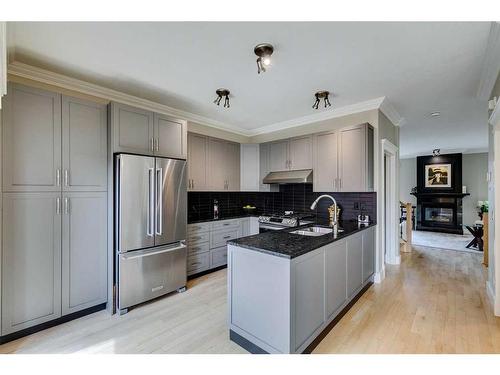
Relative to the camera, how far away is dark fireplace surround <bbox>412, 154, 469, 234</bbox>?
7.62 metres

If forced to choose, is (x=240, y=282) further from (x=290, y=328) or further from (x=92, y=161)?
(x=92, y=161)

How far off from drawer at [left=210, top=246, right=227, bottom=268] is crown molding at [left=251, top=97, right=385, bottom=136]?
231 centimetres

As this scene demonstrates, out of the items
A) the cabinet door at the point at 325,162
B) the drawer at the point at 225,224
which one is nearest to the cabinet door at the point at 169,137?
the drawer at the point at 225,224

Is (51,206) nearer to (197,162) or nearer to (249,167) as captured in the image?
(197,162)

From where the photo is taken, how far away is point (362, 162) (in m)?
3.23

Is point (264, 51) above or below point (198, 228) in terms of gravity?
above

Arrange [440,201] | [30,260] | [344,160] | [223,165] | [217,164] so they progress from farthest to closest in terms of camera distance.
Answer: [440,201]
[223,165]
[217,164]
[344,160]
[30,260]

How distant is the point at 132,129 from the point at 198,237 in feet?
5.84

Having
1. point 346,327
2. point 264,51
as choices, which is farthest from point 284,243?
point 264,51

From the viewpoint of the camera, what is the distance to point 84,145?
255cm

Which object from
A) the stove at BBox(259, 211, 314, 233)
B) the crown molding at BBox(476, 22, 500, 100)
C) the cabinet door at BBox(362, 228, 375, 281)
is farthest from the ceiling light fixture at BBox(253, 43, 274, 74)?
the stove at BBox(259, 211, 314, 233)

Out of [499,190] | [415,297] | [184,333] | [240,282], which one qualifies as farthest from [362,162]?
[184,333]
